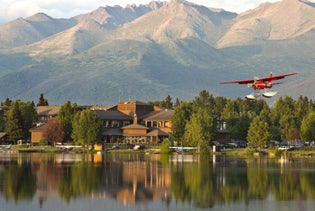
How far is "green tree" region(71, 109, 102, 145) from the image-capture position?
144 meters

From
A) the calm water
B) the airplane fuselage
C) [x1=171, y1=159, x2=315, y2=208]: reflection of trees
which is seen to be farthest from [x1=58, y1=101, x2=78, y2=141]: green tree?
the airplane fuselage

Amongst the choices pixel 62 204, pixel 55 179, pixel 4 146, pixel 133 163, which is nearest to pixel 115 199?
pixel 62 204

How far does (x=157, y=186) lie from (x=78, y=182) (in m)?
8.24

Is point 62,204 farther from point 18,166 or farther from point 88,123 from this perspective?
point 88,123

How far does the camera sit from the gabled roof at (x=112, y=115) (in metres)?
174

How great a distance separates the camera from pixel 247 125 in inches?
6117

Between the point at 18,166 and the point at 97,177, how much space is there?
19399 millimetres

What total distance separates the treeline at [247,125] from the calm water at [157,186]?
85.4 ft

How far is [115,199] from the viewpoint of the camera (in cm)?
6750

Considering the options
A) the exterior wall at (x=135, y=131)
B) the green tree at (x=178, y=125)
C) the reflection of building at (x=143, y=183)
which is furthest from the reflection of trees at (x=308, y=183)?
the exterior wall at (x=135, y=131)

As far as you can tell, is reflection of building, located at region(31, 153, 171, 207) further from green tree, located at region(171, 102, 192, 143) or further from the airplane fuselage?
green tree, located at region(171, 102, 192, 143)

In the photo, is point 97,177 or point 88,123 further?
point 88,123

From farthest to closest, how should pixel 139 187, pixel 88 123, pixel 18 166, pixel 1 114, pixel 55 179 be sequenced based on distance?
pixel 1 114 < pixel 88 123 < pixel 18 166 < pixel 55 179 < pixel 139 187

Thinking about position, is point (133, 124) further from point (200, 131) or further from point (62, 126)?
point (200, 131)
